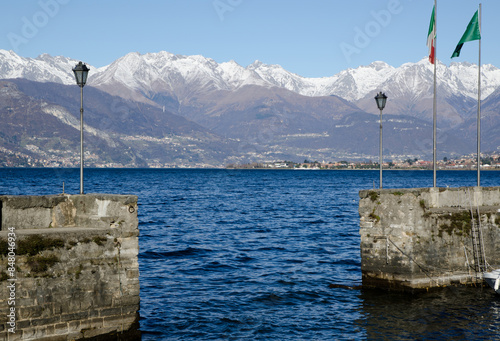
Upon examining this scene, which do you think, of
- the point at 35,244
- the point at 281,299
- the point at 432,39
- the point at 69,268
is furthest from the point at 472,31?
the point at 35,244

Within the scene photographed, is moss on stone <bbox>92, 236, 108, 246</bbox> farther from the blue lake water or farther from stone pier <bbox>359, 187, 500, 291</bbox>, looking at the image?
stone pier <bbox>359, 187, 500, 291</bbox>

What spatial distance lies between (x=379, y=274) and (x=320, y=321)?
122 inches

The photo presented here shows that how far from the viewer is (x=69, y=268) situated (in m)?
14.7

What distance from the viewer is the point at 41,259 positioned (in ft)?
Result: 46.6

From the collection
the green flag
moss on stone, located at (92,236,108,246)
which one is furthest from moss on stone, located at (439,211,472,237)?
moss on stone, located at (92,236,108,246)

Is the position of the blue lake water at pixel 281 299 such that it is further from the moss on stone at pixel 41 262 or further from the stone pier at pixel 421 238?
the moss on stone at pixel 41 262

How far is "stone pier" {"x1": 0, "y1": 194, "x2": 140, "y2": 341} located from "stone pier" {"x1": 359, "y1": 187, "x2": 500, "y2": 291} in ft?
30.5

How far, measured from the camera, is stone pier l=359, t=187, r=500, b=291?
20891 mm

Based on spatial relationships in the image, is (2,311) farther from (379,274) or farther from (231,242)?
(231,242)

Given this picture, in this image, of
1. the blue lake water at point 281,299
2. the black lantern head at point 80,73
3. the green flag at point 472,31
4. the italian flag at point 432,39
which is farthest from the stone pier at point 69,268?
the green flag at point 472,31

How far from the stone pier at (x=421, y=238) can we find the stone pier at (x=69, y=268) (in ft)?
30.5

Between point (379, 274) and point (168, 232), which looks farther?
point (168, 232)

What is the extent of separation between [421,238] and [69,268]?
1244cm

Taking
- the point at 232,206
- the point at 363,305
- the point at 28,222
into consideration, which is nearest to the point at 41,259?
the point at 28,222
